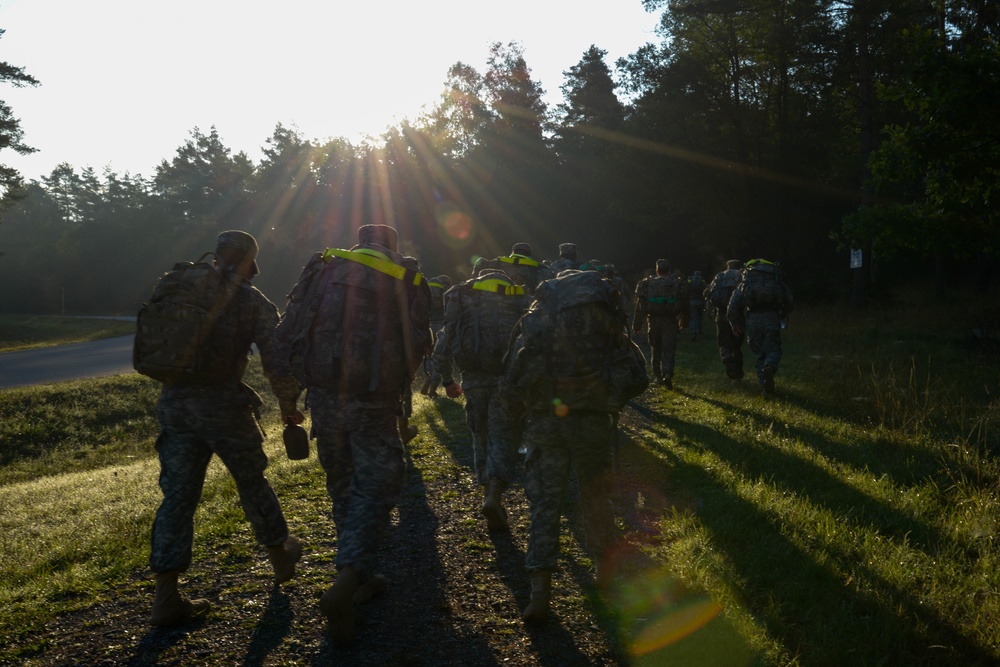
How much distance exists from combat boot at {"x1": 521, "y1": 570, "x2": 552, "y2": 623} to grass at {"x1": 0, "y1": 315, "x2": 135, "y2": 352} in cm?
3042

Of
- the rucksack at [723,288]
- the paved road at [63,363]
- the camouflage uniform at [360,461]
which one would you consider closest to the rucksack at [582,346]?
the camouflage uniform at [360,461]

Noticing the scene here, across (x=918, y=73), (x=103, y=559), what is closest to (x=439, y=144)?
(x=918, y=73)

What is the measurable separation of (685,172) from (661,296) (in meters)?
26.6

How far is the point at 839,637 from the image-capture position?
13.4ft

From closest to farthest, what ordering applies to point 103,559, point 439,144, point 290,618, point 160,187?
point 290,618, point 103,559, point 439,144, point 160,187

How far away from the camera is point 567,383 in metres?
4.75

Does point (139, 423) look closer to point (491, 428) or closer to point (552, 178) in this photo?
point (491, 428)

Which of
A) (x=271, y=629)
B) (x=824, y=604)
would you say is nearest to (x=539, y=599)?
(x=271, y=629)

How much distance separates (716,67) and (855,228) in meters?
24.3

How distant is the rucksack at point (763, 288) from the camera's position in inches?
474

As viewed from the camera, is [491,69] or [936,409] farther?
[491,69]

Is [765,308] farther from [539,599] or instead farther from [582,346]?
[539,599]

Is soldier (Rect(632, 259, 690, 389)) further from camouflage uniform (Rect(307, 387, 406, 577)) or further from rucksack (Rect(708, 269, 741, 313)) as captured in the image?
camouflage uniform (Rect(307, 387, 406, 577))

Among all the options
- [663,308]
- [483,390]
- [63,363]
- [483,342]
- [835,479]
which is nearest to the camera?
[483,342]
